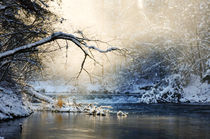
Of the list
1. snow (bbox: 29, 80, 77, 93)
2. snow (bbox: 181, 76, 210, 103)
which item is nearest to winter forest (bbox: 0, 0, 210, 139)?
snow (bbox: 181, 76, 210, 103)

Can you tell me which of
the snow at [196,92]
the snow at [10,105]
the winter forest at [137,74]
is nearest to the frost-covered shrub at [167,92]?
the winter forest at [137,74]

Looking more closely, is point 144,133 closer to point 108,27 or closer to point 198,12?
point 198,12

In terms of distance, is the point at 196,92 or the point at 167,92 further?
the point at 167,92

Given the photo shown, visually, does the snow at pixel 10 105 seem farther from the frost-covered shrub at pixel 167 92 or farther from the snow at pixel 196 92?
the snow at pixel 196 92

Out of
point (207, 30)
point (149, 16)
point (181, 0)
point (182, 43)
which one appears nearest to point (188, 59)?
point (182, 43)

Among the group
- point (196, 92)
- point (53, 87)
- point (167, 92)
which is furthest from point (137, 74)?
point (53, 87)

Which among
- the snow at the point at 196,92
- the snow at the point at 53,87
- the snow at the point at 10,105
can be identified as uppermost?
the snow at the point at 53,87

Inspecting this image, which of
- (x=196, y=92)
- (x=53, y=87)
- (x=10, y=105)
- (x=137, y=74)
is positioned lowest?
(x=10, y=105)

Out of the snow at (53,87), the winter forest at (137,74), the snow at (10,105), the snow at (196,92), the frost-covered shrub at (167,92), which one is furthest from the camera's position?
the snow at (53,87)

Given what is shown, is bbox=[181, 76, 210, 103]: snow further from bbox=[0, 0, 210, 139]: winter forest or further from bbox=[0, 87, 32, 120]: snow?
bbox=[0, 87, 32, 120]: snow

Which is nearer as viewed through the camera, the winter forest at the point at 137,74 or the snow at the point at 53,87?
the winter forest at the point at 137,74

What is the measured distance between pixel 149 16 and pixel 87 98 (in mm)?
16555

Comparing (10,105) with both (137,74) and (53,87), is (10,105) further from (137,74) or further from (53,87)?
(53,87)

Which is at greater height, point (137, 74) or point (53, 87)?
point (137, 74)
